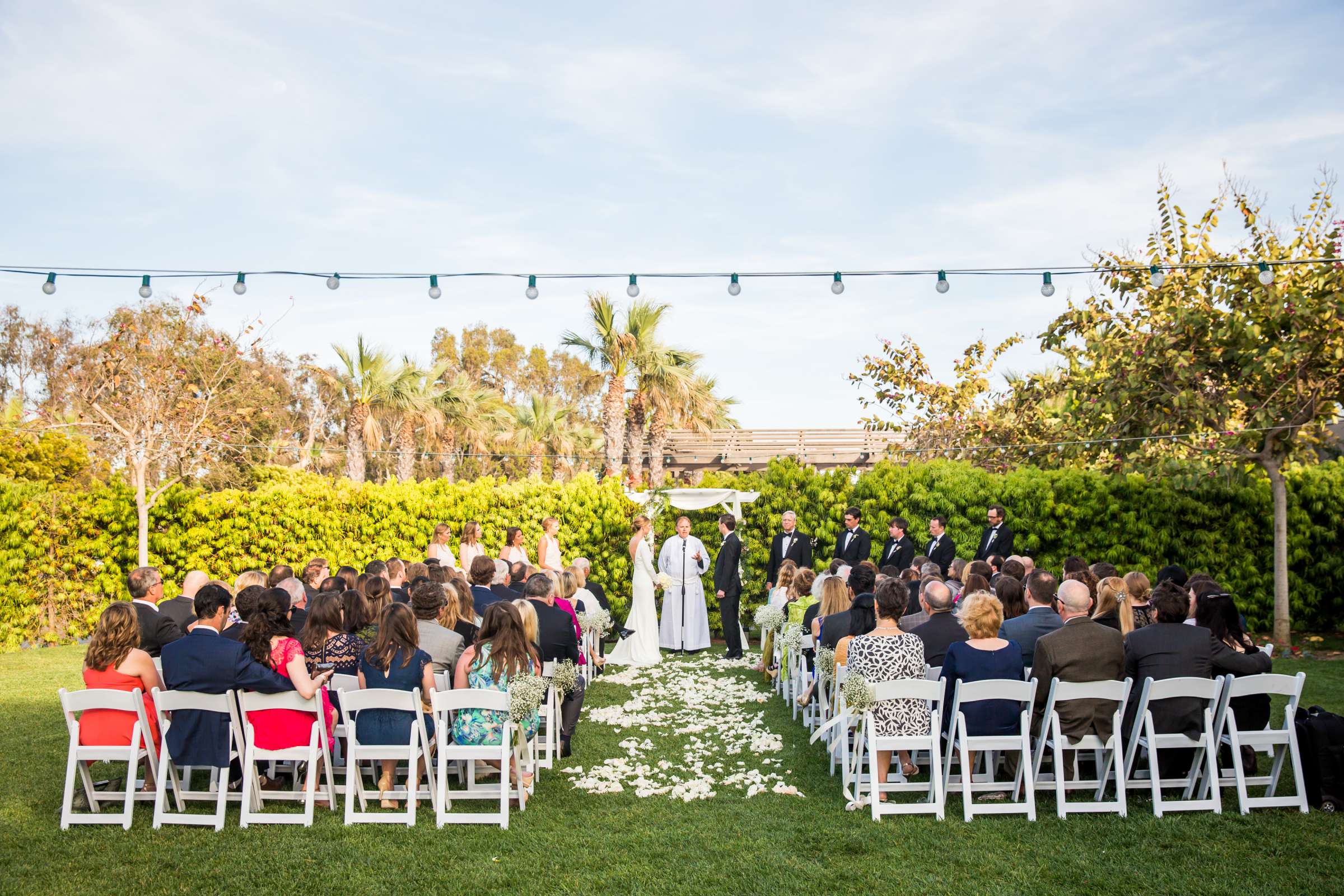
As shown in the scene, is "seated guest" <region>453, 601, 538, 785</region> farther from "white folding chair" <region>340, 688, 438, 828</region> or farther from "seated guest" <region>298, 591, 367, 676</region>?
"seated guest" <region>298, 591, 367, 676</region>

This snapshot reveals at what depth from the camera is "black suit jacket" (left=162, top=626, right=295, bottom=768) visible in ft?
17.3

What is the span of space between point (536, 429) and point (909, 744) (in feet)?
84.3

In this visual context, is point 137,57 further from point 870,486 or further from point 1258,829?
point 1258,829

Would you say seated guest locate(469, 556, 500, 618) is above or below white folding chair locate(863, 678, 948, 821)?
above

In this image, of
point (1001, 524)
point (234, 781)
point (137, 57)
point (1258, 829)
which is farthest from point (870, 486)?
point (137, 57)

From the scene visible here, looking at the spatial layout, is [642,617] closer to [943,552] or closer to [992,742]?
[943,552]

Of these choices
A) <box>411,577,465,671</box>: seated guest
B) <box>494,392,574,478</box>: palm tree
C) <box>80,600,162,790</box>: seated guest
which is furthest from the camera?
<box>494,392,574,478</box>: palm tree

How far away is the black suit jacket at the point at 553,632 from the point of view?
7035mm

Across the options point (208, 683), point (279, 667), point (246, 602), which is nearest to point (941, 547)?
point (279, 667)

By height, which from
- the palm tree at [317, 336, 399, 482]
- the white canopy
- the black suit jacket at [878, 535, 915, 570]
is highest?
the palm tree at [317, 336, 399, 482]

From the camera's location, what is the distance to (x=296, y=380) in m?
33.5

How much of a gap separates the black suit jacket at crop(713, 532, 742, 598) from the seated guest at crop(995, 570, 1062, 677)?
223 inches

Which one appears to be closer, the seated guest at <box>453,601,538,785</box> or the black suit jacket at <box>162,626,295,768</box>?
the black suit jacket at <box>162,626,295,768</box>

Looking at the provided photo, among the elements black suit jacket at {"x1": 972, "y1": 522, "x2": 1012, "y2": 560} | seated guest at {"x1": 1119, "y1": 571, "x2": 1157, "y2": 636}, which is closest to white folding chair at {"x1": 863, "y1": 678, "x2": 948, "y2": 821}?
seated guest at {"x1": 1119, "y1": 571, "x2": 1157, "y2": 636}
